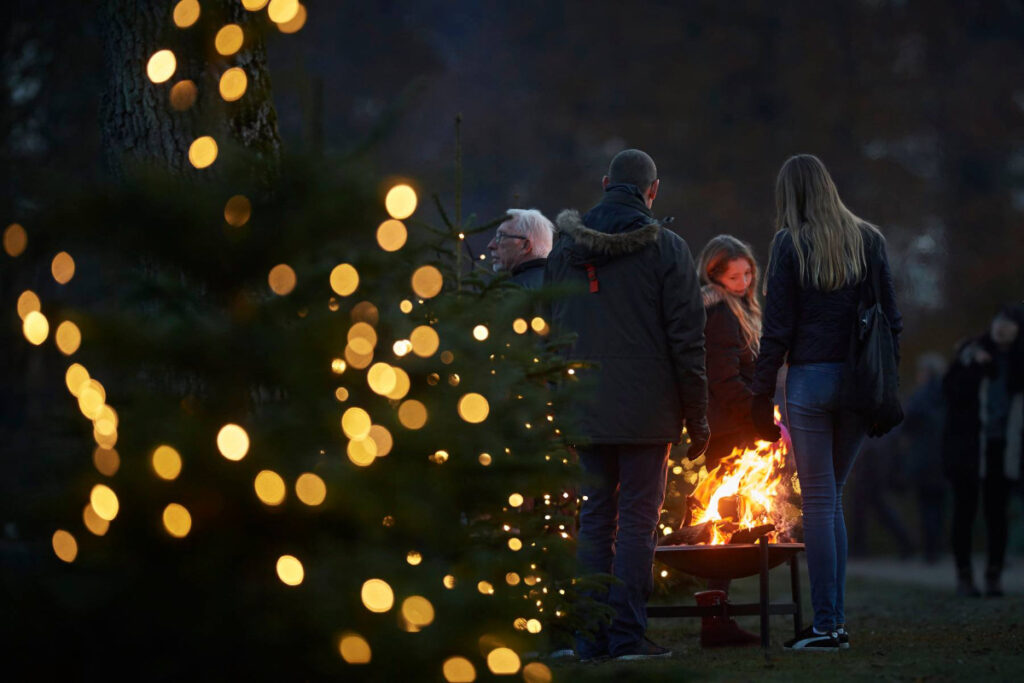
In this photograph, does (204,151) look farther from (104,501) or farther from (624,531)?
(624,531)

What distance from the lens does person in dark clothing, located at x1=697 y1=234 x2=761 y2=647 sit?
7004mm

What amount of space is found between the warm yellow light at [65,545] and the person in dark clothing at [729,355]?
4.32 meters

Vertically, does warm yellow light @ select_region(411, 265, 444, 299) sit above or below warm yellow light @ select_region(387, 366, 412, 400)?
above

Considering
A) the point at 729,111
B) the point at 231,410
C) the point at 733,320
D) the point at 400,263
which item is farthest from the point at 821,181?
the point at 729,111

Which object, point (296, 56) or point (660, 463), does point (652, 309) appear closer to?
→ point (660, 463)

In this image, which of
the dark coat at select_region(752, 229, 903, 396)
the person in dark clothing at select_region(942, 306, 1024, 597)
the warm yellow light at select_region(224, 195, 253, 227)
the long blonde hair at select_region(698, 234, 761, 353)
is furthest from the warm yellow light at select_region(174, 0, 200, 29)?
the person in dark clothing at select_region(942, 306, 1024, 597)

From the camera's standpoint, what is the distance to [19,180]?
3096 mm

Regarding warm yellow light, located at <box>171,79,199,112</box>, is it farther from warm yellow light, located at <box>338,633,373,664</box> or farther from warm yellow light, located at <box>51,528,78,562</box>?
warm yellow light, located at <box>338,633,373,664</box>

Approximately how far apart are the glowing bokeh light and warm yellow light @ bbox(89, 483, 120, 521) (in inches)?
4.1

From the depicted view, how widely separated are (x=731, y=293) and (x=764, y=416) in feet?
3.53

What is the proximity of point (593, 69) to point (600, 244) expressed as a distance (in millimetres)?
26887

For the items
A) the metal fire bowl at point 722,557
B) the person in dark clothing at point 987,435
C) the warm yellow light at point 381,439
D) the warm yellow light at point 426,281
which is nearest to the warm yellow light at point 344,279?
the warm yellow light at point 426,281

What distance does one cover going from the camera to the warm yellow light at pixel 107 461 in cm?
296

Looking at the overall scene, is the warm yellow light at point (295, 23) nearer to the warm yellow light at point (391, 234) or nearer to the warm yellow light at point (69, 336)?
the warm yellow light at point (391, 234)
